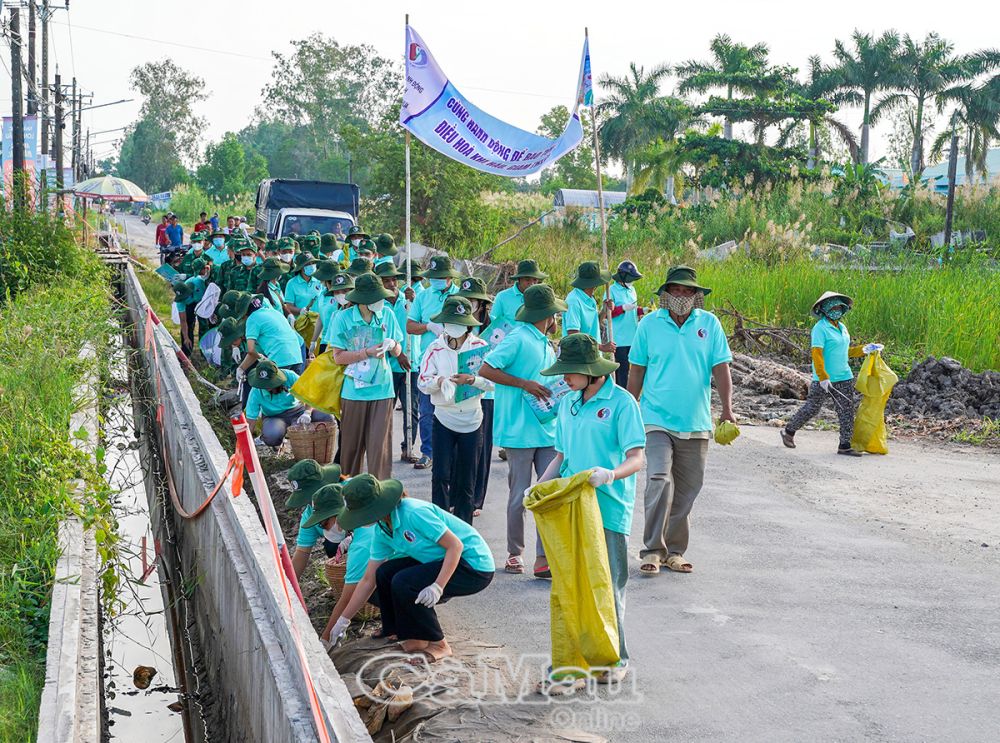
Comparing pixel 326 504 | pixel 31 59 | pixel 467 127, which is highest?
pixel 31 59

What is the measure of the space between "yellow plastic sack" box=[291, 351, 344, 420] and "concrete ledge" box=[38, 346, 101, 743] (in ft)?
6.61

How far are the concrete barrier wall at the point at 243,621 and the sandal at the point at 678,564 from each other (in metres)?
2.57

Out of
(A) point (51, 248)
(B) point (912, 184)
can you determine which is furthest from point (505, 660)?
(B) point (912, 184)

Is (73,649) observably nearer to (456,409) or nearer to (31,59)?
(456,409)

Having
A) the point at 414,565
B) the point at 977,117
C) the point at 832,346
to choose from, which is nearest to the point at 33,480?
the point at 414,565

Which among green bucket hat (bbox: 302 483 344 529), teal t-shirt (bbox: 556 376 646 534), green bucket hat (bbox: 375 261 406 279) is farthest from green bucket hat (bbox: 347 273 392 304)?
teal t-shirt (bbox: 556 376 646 534)

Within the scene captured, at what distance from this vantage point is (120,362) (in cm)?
1533

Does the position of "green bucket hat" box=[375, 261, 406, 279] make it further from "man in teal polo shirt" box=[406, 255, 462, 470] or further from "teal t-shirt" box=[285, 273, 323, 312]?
"teal t-shirt" box=[285, 273, 323, 312]

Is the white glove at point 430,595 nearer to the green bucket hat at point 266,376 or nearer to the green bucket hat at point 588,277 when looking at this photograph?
the green bucket hat at point 588,277

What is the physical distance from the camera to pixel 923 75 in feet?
167

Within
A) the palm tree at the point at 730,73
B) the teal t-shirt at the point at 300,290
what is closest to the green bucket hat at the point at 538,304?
the teal t-shirt at the point at 300,290

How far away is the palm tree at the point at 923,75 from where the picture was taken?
49.5 meters

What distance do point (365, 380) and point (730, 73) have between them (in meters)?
39.3

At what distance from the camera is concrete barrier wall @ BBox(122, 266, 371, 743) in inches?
185
